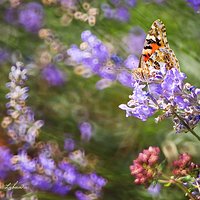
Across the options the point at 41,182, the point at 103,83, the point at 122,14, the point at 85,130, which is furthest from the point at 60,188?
the point at 122,14

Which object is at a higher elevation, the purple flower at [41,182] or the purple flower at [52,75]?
the purple flower at [41,182]

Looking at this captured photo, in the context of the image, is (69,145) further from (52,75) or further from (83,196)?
(52,75)

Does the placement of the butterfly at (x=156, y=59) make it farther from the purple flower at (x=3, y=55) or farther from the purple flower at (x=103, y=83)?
the purple flower at (x=3, y=55)

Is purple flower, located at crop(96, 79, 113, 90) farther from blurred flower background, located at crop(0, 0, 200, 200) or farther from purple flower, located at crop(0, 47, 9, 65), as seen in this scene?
purple flower, located at crop(0, 47, 9, 65)

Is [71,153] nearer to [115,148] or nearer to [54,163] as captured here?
[54,163]

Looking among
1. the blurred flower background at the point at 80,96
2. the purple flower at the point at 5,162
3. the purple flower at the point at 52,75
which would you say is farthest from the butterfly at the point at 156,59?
the purple flower at the point at 52,75

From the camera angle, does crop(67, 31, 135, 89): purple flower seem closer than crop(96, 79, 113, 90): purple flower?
Yes

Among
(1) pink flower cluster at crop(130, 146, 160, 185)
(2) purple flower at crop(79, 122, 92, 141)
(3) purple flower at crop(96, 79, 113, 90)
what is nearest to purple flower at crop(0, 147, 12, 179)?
(2) purple flower at crop(79, 122, 92, 141)
